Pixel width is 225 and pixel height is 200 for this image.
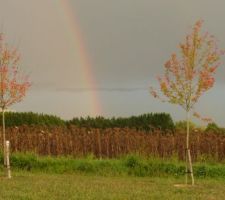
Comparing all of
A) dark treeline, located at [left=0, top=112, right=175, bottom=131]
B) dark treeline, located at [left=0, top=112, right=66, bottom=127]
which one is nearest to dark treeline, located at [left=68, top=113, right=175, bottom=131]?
dark treeline, located at [left=0, top=112, right=175, bottom=131]

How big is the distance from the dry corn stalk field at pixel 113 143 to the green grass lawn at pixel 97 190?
9098 mm

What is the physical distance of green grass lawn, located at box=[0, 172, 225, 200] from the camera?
1497cm

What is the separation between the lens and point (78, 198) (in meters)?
14.5

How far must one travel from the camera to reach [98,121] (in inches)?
1697

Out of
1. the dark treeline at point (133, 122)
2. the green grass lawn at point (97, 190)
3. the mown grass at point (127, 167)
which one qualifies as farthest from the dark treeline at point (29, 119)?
the green grass lawn at point (97, 190)

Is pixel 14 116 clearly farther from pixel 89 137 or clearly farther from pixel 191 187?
pixel 191 187

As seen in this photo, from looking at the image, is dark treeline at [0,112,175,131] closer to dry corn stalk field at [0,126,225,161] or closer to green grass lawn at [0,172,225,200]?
dry corn stalk field at [0,126,225,161]

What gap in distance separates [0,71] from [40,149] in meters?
8.35

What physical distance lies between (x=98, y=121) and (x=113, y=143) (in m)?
13.0

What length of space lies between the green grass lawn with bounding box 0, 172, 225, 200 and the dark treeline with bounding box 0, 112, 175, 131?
22.3 meters

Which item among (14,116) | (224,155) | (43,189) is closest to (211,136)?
(224,155)

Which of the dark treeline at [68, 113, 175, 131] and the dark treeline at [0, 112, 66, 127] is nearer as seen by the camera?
the dark treeline at [68, 113, 175, 131]

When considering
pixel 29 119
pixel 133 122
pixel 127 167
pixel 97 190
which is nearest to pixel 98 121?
pixel 133 122

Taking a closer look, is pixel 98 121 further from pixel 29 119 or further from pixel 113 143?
pixel 113 143
